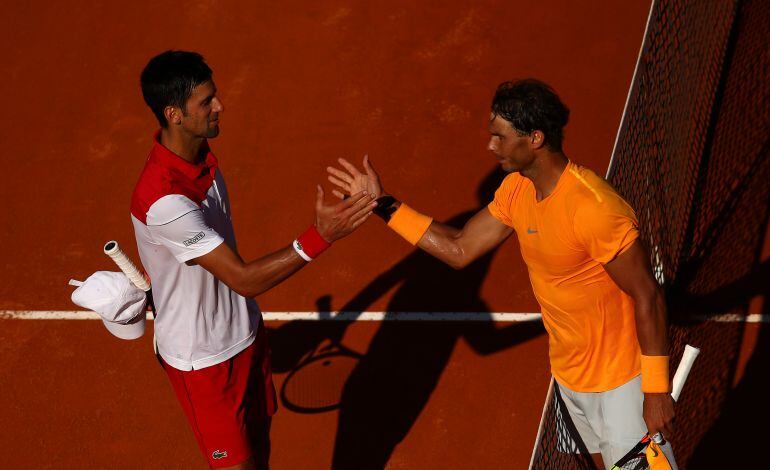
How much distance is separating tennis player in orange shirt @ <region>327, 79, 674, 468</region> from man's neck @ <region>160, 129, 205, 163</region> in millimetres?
1617

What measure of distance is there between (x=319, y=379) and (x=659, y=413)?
10.3 ft

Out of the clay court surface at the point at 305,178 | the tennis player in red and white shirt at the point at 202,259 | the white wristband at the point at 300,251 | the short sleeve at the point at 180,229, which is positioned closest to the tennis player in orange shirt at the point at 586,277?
the tennis player in red and white shirt at the point at 202,259

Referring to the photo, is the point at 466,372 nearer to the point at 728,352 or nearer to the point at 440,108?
the point at 728,352

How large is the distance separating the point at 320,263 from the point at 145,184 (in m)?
3.39

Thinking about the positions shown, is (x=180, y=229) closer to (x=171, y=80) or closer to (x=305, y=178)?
(x=171, y=80)

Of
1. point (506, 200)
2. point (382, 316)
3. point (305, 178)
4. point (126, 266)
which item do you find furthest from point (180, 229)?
point (305, 178)

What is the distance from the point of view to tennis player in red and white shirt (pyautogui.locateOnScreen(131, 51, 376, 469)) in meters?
4.44

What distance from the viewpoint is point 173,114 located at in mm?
4645

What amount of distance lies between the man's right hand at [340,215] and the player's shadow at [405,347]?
234 cm

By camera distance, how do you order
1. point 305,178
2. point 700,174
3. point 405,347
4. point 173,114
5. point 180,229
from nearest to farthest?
point 180,229 < point 173,114 < point 405,347 < point 700,174 < point 305,178

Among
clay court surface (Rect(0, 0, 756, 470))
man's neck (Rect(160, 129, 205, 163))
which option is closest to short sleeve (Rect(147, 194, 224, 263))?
man's neck (Rect(160, 129, 205, 163))

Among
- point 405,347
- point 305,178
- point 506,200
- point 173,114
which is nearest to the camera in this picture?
point 173,114

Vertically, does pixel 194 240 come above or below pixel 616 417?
above

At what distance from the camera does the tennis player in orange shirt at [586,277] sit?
4.23m
